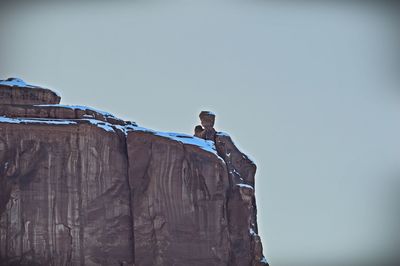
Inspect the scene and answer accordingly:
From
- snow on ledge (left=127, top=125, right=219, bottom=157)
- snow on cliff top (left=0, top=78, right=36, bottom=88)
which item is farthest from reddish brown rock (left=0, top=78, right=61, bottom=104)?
snow on ledge (left=127, top=125, right=219, bottom=157)

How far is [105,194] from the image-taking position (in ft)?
161

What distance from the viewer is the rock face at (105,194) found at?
47.5 meters

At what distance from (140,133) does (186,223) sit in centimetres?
732

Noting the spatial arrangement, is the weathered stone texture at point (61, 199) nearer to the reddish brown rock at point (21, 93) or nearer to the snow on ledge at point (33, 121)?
the snow on ledge at point (33, 121)

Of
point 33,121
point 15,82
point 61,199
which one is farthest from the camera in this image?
point 15,82

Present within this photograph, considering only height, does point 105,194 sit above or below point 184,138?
below

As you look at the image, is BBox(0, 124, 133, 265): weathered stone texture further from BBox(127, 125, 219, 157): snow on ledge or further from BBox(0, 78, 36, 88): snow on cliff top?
BBox(0, 78, 36, 88): snow on cliff top

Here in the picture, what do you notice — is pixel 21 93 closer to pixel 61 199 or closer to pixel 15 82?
pixel 15 82

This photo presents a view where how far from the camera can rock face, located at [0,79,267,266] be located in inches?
1869

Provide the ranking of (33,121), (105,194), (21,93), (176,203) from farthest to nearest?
(21,93), (176,203), (105,194), (33,121)

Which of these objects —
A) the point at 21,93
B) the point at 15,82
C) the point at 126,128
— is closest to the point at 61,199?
the point at 126,128

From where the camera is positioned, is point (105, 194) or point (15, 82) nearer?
point (105, 194)

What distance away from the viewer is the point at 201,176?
51.1 meters

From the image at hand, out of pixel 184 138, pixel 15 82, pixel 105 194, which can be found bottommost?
pixel 105 194
